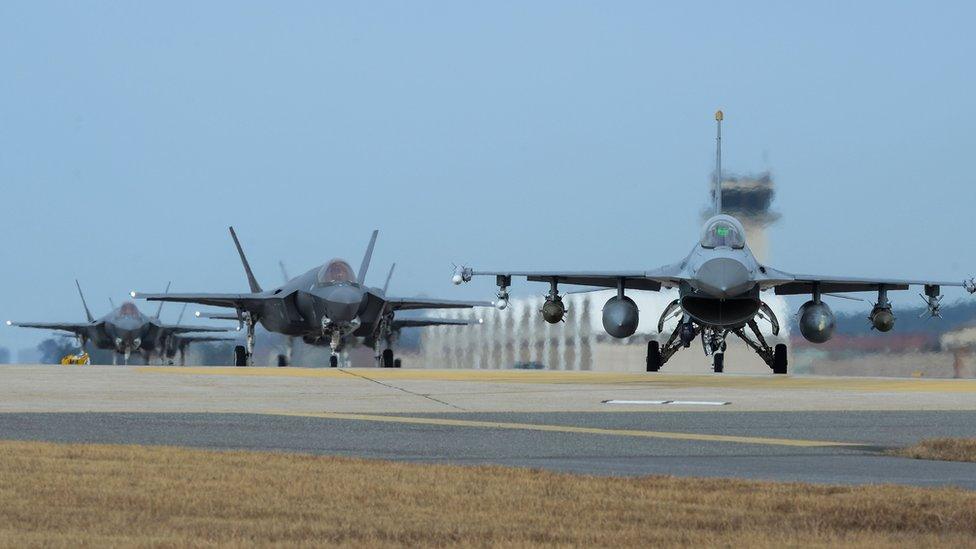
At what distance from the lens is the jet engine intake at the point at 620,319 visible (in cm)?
3672

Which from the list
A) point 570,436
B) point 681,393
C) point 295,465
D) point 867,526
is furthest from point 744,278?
point 867,526

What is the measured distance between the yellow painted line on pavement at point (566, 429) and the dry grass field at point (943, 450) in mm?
955

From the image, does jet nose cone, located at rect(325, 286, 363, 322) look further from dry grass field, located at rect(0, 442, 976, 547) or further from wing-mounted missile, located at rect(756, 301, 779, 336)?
dry grass field, located at rect(0, 442, 976, 547)

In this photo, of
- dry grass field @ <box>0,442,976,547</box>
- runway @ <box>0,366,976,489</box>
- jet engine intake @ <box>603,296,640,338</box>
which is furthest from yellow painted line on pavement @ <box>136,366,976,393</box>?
dry grass field @ <box>0,442,976,547</box>

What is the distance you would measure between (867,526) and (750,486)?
1782mm

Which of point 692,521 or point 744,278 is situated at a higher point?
point 744,278

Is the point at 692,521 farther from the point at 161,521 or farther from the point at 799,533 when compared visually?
the point at 161,521

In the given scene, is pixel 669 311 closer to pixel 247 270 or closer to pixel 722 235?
pixel 722 235

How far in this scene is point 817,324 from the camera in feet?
122

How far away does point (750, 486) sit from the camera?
10.1 meters

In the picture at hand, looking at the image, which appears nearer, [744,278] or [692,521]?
[692,521]

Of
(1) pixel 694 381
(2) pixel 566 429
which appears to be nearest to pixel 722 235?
(1) pixel 694 381

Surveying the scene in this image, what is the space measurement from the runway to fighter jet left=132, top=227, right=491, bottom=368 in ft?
54.8

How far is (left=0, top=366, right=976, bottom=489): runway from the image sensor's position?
12.7 meters
